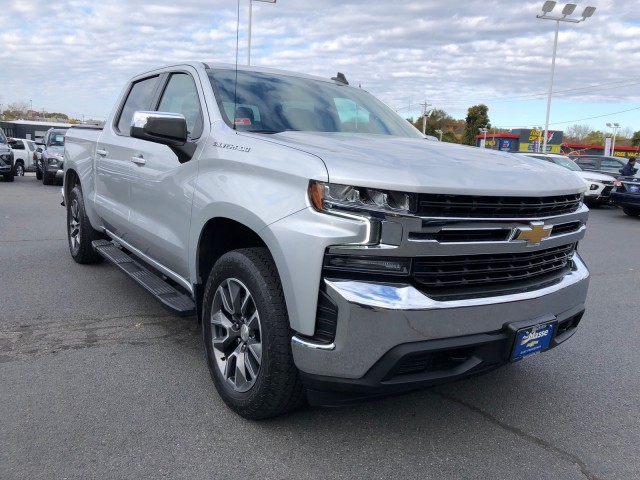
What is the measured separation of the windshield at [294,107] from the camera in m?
3.59

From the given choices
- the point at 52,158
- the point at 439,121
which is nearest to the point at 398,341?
the point at 52,158

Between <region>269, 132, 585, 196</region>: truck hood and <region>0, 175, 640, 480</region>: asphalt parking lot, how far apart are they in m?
1.32

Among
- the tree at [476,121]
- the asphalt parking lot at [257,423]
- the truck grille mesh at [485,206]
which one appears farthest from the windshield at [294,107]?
the tree at [476,121]

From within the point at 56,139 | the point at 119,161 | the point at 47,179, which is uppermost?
the point at 119,161

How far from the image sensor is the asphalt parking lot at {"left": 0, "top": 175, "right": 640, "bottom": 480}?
8.71 feet

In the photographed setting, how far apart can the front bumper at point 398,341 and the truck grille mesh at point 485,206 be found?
1.21 ft

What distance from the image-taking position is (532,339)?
8.93 ft

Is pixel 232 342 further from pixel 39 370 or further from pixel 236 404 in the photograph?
pixel 39 370

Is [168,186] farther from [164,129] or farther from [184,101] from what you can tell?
[184,101]

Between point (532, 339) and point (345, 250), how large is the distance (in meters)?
1.09

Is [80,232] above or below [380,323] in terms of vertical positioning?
below

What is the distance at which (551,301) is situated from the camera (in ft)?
9.35

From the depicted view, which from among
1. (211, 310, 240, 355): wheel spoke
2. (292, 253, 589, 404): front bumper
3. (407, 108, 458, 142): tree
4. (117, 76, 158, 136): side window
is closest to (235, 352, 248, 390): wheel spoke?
(211, 310, 240, 355): wheel spoke

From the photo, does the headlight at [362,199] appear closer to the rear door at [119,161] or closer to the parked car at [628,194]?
the rear door at [119,161]
